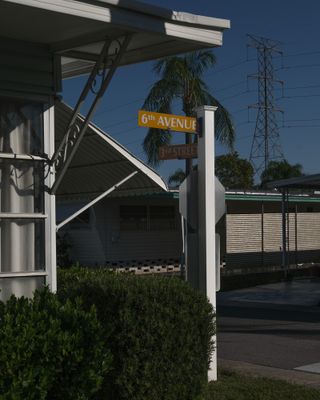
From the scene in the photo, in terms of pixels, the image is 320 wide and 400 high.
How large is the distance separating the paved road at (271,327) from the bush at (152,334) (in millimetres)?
3636

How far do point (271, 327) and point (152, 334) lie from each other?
837cm

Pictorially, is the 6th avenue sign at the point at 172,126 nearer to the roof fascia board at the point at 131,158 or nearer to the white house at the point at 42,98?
the white house at the point at 42,98

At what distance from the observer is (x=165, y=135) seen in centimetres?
2609

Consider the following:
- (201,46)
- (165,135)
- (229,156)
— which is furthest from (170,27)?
(229,156)

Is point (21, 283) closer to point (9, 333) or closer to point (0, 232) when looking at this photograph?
point (0, 232)

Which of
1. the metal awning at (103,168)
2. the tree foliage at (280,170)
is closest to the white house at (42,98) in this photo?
the metal awning at (103,168)

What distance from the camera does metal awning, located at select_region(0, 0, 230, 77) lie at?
232 inches

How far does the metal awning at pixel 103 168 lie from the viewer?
879 cm

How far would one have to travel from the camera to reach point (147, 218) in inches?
1074

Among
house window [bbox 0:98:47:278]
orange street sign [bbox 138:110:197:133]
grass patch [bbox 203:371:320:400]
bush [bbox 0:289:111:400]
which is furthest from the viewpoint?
orange street sign [bbox 138:110:197:133]

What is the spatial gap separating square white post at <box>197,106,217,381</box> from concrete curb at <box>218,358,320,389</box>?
1085mm

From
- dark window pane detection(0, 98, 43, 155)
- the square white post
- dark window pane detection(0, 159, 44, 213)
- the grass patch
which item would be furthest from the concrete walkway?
dark window pane detection(0, 98, 43, 155)

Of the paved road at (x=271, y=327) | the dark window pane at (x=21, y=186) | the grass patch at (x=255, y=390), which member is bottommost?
the paved road at (x=271, y=327)

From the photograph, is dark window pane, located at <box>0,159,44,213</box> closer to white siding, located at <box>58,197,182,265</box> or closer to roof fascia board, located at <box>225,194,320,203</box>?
white siding, located at <box>58,197,182,265</box>
